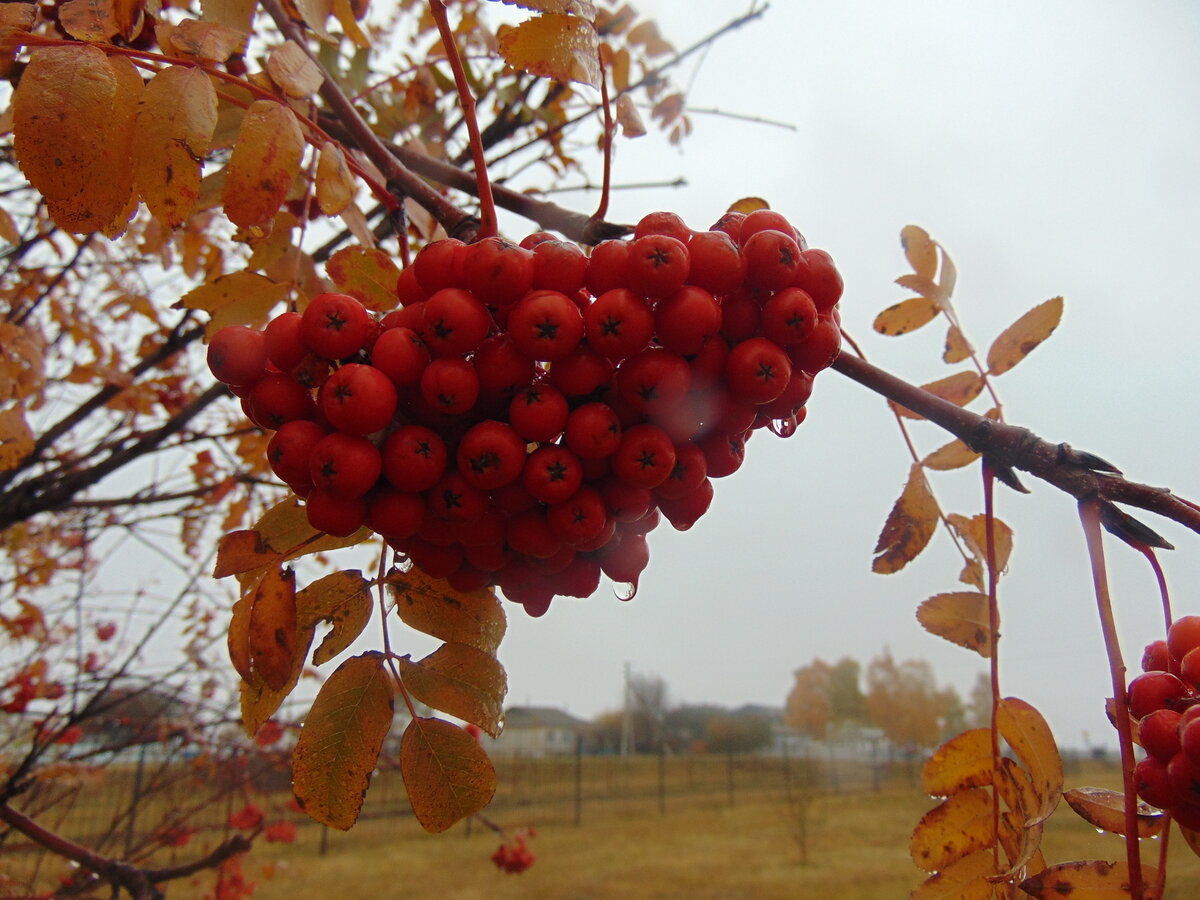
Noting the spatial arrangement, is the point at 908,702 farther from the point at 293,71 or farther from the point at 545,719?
the point at 293,71

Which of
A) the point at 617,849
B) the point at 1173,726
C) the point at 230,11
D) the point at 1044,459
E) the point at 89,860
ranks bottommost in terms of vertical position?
the point at 617,849

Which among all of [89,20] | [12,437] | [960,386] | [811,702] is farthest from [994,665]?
[811,702]

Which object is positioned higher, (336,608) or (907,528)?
(907,528)

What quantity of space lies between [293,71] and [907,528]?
1.17 m

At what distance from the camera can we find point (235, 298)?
4.13 ft

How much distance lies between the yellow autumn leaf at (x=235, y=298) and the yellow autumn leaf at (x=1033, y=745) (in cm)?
136

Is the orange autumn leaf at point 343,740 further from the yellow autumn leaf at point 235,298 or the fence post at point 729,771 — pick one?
the fence post at point 729,771

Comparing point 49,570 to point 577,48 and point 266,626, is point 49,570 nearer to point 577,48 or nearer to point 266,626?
point 266,626

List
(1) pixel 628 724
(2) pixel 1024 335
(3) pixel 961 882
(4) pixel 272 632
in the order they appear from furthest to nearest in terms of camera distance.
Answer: (1) pixel 628 724, (2) pixel 1024 335, (3) pixel 961 882, (4) pixel 272 632

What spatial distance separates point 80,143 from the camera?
784 mm

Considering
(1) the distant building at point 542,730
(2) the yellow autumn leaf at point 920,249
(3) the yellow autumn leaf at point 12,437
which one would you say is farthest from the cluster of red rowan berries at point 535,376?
(1) the distant building at point 542,730

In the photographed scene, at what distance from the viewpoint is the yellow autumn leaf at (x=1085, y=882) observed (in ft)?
2.62

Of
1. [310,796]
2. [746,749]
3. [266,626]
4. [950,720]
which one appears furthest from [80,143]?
[746,749]

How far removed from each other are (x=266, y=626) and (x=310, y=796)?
22 cm
